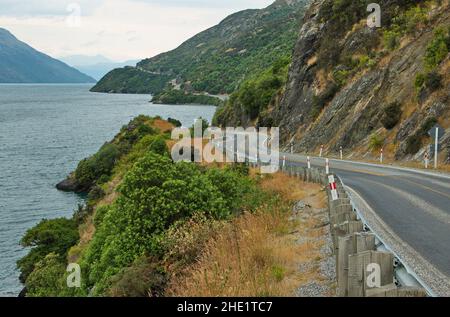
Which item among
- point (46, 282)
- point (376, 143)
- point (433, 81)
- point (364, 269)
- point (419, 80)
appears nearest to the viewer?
point (364, 269)

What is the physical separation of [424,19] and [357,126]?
33.4 ft

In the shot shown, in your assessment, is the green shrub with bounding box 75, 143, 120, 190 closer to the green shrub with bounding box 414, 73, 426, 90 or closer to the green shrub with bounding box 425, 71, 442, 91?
the green shrub with bounding box 414, 73, 426, 90

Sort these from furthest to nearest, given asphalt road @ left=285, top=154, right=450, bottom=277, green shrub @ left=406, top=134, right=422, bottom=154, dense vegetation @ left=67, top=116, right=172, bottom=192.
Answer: dense vegetation @ left=67, top=116, right=172, bottom=192
green shrub @ left=406, top=134, right=422, bottom=154
asphalt road @ left=285, top=154, right=450, bottom=277

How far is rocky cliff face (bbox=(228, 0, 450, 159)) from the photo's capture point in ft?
104

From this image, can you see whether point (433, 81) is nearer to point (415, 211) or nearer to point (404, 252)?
point (415, 211)

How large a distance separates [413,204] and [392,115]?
67.5 ft

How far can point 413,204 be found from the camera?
14703 mm

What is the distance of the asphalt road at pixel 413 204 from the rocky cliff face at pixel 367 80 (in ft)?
21.4

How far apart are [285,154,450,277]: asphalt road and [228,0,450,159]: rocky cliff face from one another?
257 inches

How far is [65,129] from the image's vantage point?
115 m

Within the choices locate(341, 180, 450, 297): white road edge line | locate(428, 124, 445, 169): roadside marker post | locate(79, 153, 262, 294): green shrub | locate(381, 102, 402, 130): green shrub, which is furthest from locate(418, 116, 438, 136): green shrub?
locate(79, 153, 262, 294): green shrub

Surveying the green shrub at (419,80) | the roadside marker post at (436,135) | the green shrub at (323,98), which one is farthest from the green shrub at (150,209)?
the green shrub at (323,98)

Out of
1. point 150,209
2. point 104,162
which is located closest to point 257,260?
point 150,209
